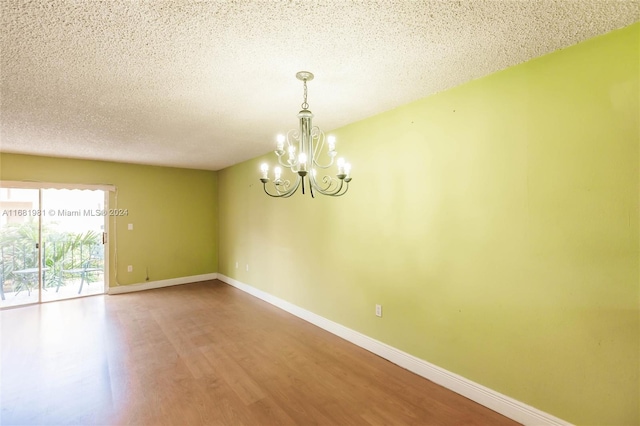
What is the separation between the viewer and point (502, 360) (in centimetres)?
214

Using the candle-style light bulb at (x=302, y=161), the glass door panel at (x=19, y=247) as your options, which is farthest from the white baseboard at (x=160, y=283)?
the candle-style light bulb at (x=302, y=161)

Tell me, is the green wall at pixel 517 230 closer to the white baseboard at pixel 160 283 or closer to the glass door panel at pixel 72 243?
the white baseboard at pixel 160 283

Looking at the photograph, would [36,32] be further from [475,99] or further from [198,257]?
Result: [198,257]

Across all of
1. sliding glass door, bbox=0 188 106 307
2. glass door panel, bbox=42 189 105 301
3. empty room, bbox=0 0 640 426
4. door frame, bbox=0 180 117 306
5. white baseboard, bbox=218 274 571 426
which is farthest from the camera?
glass door panel, bbox=42 189 105 301

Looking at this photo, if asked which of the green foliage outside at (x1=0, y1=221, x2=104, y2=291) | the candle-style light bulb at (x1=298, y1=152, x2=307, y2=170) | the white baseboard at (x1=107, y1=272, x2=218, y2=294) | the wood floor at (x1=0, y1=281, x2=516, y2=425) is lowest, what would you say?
the wood floor at (x1=0, y1=281, x2=516, y2=425)

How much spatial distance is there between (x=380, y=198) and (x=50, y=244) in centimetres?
562

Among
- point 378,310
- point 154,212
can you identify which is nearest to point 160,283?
point 154,212

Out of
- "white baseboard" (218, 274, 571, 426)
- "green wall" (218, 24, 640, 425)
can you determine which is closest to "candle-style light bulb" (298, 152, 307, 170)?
"green wall" (218, 24, 640, 425)

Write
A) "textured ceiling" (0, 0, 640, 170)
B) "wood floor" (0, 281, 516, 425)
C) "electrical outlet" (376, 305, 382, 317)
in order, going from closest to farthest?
1. "textured ceiling" (0, 0, 640, 170)
2. "wood floor" (0, 281, 516, 425)
3. "electrical outlet" (376, 305, 382, 317)

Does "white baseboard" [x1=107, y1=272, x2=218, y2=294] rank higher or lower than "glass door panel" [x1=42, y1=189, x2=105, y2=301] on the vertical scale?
lower

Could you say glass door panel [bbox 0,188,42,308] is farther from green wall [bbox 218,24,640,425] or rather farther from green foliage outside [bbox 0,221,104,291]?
green wall [bbox 218,24,640,425]

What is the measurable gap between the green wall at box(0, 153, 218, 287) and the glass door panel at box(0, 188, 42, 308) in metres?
0.39

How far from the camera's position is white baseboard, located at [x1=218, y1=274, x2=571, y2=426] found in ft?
6.54

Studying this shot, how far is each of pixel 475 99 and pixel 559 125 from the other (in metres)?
0.62
